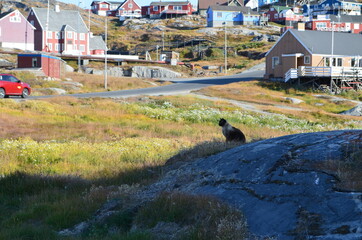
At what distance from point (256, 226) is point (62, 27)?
93999mm

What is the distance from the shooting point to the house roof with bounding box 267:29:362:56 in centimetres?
5865

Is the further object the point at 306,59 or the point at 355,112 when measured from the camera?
the point at 306,59

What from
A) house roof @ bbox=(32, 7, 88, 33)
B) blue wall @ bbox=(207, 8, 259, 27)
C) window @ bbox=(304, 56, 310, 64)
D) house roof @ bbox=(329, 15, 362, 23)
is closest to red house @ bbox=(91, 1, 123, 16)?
blue wall @ bbox=(207, 8, 259, 27)

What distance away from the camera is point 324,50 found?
58.8 metres

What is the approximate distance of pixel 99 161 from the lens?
47.8 ft

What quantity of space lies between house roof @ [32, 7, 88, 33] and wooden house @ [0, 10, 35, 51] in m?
3.12

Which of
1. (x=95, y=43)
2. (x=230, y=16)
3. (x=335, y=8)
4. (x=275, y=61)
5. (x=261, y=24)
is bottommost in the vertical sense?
(x=275, y=61)

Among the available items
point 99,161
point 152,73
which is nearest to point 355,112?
point 99,161

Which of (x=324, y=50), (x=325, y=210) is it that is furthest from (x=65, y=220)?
(x=324, y=50)

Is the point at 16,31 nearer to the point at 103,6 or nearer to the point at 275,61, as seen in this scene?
the point at 275,61

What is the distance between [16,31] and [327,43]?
195ft

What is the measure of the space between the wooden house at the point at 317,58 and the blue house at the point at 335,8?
273ft

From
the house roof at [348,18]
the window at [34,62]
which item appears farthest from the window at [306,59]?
the house roof at [348,18]

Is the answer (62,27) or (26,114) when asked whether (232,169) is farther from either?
(62,27)
